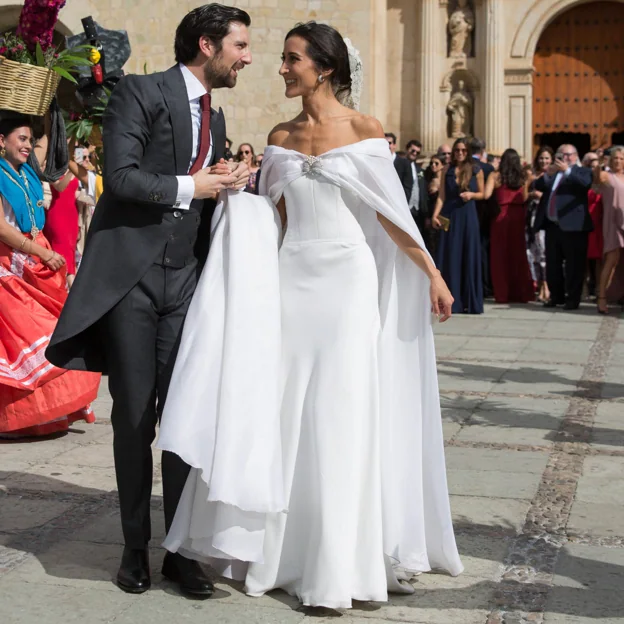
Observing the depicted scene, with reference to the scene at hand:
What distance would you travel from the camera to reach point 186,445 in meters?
3.71

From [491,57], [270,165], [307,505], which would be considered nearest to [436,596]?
[307,505]

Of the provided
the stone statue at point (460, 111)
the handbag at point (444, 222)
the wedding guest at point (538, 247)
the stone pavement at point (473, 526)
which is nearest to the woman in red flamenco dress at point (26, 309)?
the stone pavement at point (473, 526)

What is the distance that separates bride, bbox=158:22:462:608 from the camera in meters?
3.75

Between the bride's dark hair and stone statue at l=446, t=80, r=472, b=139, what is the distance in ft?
53.6

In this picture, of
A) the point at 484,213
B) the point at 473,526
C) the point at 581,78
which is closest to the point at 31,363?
the point at 473,526

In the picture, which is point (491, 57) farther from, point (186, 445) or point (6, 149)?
point (186, 445)

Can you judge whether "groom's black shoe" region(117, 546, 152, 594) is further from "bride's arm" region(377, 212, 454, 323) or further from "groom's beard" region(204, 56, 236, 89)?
"groom's beard" region(204, 56, 236, 89)

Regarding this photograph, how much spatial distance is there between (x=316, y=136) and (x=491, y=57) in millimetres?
16531

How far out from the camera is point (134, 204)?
3.91m

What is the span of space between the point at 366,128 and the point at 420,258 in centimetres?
48

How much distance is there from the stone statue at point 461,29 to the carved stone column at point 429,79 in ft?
0.73

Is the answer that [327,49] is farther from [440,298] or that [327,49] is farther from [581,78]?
[581,78]

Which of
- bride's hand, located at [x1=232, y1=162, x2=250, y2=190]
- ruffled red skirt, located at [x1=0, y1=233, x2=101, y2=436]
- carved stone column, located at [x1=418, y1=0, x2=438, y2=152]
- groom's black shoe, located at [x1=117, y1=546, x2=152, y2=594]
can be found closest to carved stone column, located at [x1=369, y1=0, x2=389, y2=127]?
carved stone column, located at [x1=418, y1=0, x2=438, y2=152]

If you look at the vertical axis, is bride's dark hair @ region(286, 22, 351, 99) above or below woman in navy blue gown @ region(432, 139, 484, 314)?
above
